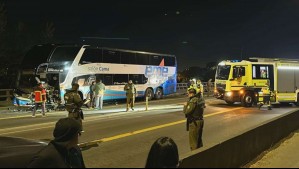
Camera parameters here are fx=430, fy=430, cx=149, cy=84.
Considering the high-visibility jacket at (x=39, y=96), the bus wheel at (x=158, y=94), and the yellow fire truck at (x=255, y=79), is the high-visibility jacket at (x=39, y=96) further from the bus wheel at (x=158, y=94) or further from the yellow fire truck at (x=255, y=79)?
the bus wheel at (x=158, y=94)

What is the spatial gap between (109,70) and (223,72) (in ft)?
25.9

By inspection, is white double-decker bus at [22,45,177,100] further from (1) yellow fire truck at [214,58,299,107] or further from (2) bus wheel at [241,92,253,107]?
(2) bus wheel at [241,92,253,107]

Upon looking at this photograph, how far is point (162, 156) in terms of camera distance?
436 cm

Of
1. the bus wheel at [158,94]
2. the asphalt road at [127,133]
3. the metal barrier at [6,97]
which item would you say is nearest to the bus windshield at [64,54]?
the metal barrier at [6,97]

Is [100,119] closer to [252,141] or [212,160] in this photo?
[252,141]

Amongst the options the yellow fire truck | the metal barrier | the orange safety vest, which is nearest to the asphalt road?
the orange safety vest

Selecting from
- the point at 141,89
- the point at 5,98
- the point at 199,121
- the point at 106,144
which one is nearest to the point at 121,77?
the point at 141,89

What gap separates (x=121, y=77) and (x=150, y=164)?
89.5 ft

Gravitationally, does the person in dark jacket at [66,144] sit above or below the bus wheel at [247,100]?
above

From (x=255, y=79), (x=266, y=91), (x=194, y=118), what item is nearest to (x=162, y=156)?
(x=194, y=118)

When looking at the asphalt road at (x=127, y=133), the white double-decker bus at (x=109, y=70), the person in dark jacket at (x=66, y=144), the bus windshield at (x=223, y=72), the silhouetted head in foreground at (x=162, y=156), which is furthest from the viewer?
the bus windshield at (x=223, y=72)

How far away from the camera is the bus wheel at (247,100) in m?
27.1

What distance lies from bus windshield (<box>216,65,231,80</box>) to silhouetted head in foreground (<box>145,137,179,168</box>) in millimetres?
24053

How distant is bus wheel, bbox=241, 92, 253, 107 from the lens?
1066 inches
